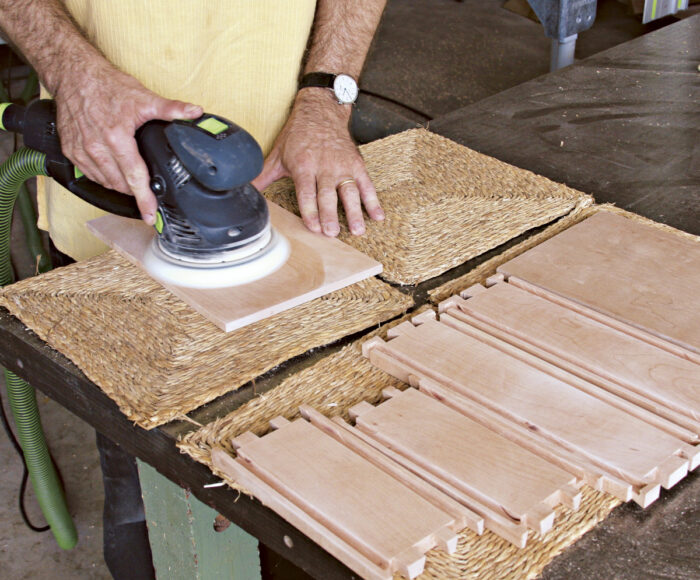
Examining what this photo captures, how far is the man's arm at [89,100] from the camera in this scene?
1214 mm

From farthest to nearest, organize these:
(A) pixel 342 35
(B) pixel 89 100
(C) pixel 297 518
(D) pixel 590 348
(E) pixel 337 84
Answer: (A) pixel 342 35
(E) pixel 337 84
(B) pixel 89 100
(D) pixel 590 348
(C) pixel 297 518

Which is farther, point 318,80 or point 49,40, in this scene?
point 318,80

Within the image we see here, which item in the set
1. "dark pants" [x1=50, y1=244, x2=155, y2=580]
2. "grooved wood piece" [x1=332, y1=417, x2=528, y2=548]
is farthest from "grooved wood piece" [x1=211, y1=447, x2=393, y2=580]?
"dark pants" [x1=50, y1=244, x2=155, y2=580]

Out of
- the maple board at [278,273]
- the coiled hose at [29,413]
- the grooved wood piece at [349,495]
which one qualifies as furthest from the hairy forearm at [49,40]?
the grooved wood piece at [349,495]

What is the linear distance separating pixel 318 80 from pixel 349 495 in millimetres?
1045

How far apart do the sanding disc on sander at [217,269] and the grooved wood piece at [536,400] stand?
245 millimetres

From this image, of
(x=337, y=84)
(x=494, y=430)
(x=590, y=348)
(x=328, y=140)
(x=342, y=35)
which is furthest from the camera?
(x=342, y=35)

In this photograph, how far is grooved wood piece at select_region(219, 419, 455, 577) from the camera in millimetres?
783

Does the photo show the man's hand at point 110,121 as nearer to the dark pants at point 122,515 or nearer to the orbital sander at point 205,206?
the orbital sander at point 205,206

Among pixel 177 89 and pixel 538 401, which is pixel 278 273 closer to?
pixel 538 401

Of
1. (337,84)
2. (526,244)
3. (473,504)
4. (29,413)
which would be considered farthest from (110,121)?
(29,413)

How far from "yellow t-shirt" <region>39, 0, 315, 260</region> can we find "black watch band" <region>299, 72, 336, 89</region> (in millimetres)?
42

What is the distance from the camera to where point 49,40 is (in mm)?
1398

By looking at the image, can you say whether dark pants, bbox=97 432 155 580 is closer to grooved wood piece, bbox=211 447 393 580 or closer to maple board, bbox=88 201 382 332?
maple board, bbox=88 201 382 332
